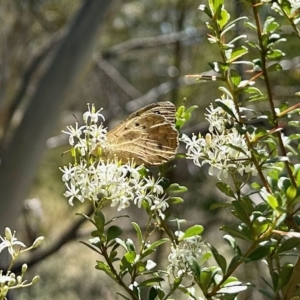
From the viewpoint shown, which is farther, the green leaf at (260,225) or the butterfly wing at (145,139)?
the butterfly wing at (145,139)

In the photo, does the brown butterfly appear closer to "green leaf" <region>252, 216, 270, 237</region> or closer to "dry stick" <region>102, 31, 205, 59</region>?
"green leaf" <region>252, 216, 270, 237</region>

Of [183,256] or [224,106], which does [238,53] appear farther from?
[183,256]

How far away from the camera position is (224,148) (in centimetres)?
41

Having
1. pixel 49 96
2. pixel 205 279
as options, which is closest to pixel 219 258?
pixel 205 279

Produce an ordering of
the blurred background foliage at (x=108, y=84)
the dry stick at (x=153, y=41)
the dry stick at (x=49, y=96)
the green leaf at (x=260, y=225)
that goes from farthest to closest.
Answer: the dry stick at (x=153, y=41), the blurred background foliage at (x=108, y=84), the dry stick at (x=49, y=96), the green leaf at (x=260, y=225)

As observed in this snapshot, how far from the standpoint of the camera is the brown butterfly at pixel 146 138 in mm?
469

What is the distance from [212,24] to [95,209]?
0.17 m

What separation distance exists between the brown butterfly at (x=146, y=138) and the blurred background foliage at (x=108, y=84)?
1223 mm

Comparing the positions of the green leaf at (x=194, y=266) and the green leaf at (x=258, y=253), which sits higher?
the green leaf at (x=258, y=253)

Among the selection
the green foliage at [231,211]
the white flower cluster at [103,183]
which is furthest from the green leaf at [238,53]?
the white flower cluster at [103,183]

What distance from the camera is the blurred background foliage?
2.04 meters

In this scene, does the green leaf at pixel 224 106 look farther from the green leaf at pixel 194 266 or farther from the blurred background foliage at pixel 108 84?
the blurred background foliage at pixel 108 84

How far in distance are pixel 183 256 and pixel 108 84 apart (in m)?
2.49

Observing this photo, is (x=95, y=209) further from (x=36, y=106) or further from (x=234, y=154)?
(x=36, y=106)
